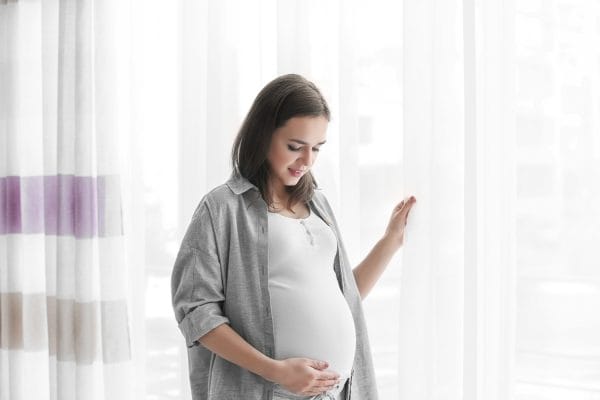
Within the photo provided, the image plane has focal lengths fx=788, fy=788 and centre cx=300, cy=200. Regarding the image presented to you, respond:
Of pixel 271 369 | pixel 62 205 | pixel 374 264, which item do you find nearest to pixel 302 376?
pixel 271 369

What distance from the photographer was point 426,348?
1506 mm

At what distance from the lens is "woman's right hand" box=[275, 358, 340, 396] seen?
130cm

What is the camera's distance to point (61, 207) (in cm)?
202

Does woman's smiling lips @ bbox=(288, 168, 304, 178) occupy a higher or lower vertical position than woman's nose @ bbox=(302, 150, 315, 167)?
lower

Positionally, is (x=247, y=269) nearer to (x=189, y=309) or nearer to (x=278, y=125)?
(x=189, y=309)

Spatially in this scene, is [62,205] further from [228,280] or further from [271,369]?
[271,369]

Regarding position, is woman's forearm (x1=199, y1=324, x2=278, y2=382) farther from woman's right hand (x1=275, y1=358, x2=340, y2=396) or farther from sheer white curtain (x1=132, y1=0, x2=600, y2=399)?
sheer white curtain (x1=132, y1=0, x2=600, y2=399)

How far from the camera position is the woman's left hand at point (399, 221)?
1505mm

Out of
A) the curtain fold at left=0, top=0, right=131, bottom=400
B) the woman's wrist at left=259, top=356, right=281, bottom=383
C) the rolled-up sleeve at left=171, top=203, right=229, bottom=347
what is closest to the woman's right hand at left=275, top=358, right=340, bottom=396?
the woman's wrist at left=259, top=356, right=281, bottom=383

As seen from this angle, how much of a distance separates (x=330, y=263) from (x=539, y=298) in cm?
38

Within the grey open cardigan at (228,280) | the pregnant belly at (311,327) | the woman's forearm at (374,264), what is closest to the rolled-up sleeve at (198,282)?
the grey open cardigan at (228,280)

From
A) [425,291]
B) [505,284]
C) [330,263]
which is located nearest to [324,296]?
[330,263]

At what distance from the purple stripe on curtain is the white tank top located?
67cm

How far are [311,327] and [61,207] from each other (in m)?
0.93
